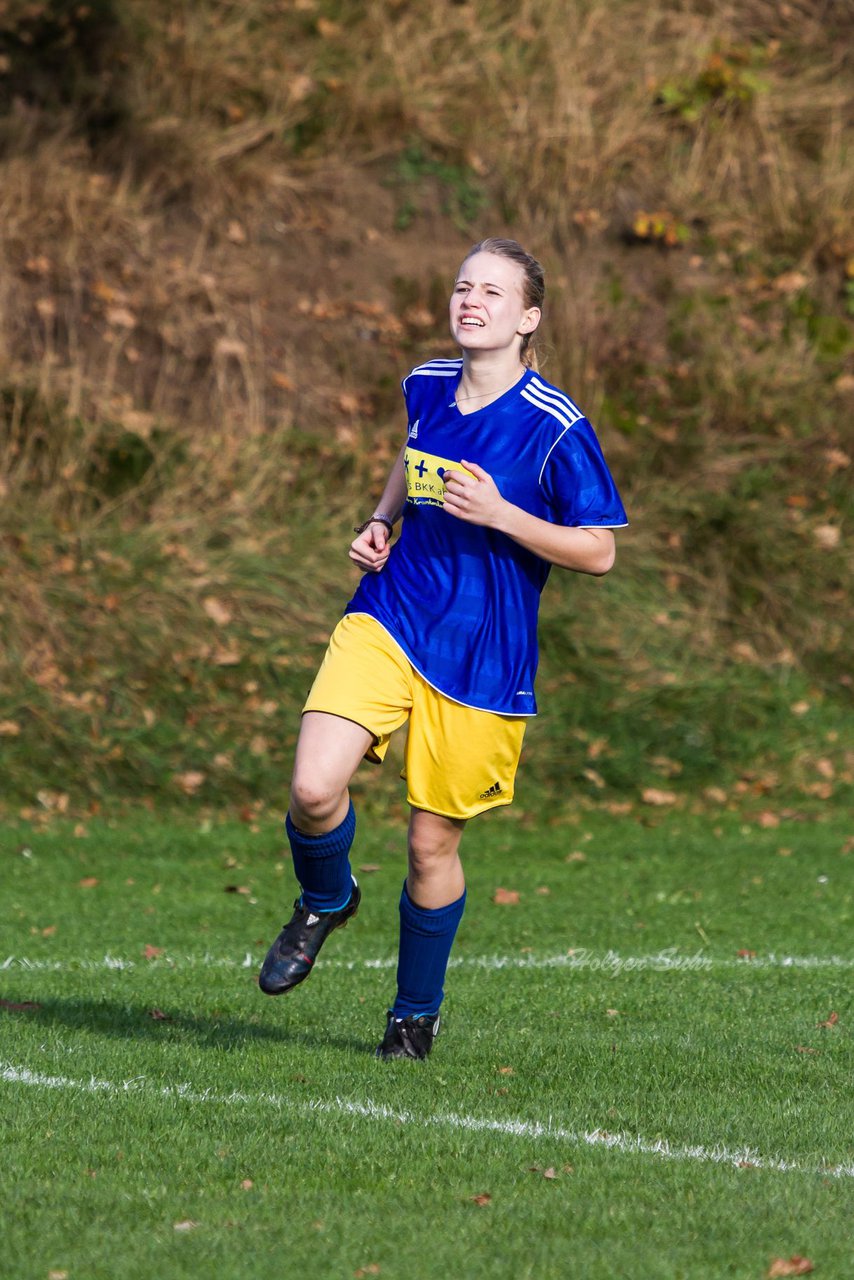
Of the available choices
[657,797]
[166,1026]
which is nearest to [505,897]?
[657,797]

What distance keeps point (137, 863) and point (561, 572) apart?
4479 millimetres

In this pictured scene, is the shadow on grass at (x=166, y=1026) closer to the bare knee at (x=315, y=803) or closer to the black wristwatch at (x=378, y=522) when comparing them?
the bare knee at (x=315, y=803)

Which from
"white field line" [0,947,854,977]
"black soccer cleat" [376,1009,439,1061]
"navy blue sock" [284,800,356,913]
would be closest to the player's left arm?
"navy blue sock" [284,800,356,913]

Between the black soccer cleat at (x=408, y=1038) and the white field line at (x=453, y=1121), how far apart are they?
543 millimetres

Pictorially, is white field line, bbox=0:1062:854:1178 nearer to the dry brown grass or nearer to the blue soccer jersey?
the blue soccer jersey

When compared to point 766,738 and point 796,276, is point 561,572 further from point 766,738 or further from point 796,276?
point 796,276

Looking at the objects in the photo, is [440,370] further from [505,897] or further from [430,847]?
[505,897]

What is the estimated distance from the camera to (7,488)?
1229 centimetres

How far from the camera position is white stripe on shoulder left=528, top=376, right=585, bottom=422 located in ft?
16.7

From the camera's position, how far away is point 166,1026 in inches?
228

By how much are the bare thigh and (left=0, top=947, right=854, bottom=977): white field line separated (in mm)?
2180

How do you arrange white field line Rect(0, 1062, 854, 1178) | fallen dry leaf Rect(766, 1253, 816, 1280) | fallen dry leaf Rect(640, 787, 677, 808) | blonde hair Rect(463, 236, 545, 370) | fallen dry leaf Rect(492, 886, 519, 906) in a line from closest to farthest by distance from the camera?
fallen dry leaf Rect(766, 1253, 816, 1280), white field line Rect(0, 1062, 854, 1178), blonde hair Rect(463, 236, 545, 370), fallen dry leaf Rect(492, 886, 519, 906), fallen dry leaf Rect(640, 787, 677, 808)

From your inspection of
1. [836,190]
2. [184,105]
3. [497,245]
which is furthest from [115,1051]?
[836,190]

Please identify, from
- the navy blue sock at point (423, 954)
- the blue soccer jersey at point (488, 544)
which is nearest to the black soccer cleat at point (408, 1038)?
the navy blue sock at point (423, 954)
